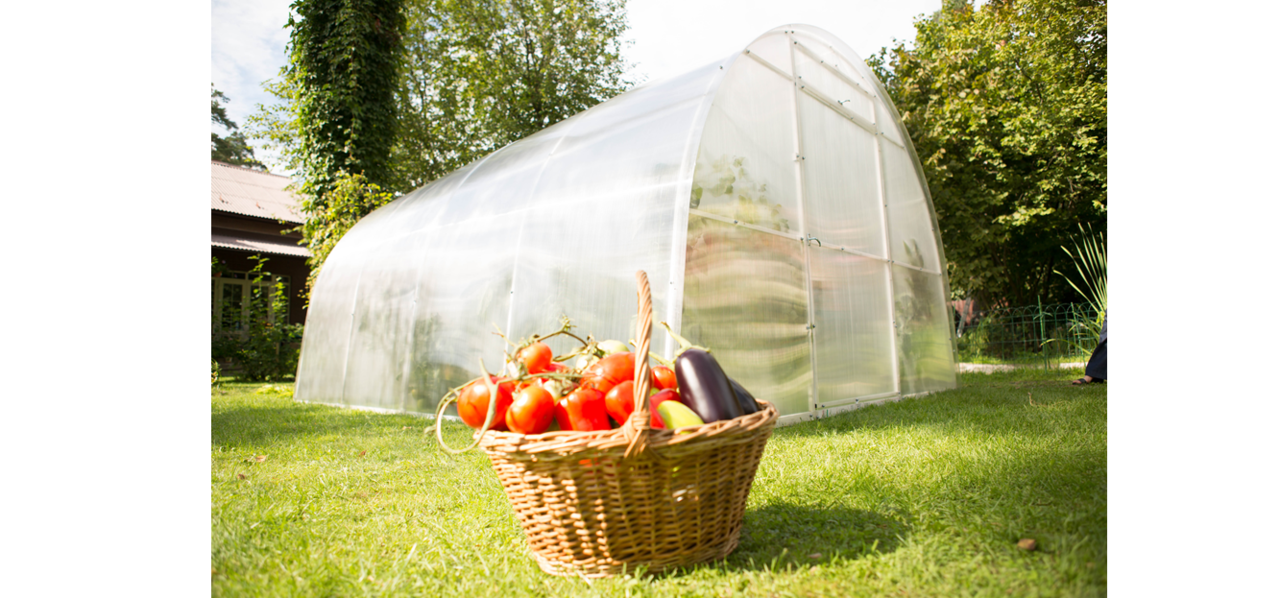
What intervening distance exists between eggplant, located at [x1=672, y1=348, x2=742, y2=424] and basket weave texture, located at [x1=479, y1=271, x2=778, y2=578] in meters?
0.07

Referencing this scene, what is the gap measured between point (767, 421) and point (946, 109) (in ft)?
36.4

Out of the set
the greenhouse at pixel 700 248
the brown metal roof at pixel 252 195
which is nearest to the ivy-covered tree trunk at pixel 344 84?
the brown metal roof at pixel 252 195

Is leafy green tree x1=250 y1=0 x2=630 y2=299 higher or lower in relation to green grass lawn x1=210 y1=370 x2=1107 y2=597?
higher

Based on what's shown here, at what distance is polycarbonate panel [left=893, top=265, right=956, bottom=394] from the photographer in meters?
5.64

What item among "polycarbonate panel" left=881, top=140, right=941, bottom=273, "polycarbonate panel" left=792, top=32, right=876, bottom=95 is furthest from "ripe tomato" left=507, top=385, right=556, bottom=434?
"polycarbonate panel" left=881, top=140, right=941, bottom=273

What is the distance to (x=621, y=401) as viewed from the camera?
5.00 feet

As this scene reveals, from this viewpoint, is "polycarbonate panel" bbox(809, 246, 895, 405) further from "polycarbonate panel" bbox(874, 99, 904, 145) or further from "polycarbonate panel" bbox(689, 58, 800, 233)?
"polycarbonate panel" bbox(874, 99, 904, 145)

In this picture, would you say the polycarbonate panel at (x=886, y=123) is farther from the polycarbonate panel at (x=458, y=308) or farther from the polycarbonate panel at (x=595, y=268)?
the polycarbonate panel at (x=458, y=308)

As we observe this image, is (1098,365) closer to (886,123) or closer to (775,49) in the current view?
(886,123)

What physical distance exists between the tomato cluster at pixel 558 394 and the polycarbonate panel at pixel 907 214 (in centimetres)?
463

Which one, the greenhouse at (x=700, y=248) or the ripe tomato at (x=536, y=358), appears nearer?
the ripe tomato at (x=536, y=358)

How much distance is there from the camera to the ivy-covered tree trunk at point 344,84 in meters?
8.49
